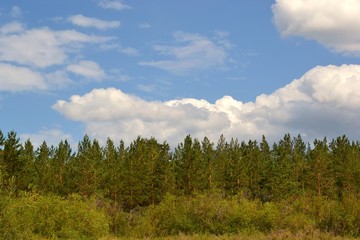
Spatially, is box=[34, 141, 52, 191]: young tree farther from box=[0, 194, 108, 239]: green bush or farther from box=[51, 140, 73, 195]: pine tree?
box=[0, 194, 108, 239]: green bush

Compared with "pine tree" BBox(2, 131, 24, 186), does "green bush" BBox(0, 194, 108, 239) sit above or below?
below

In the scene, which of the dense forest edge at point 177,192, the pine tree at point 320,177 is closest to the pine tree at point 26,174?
the dense forest edge at point 177,192

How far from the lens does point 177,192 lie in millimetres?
81312

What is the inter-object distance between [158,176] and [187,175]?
5531 millimetres

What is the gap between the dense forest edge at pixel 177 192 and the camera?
43094 mm

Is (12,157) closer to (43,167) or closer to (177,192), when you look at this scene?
(43,167)

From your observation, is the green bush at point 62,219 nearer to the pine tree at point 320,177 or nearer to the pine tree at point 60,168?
the pine tree at point 60,168

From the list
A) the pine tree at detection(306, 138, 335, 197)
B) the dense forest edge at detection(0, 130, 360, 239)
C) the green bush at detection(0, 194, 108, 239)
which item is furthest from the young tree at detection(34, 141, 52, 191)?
the pine tree at detection(306, 138, 335, 197)

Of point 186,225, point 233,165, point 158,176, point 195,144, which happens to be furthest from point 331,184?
point 186,225

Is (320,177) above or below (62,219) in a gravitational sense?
above

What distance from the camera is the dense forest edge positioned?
43094mm

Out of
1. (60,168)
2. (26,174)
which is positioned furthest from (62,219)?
(60,168)

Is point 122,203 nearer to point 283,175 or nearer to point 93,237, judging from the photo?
point 283,175

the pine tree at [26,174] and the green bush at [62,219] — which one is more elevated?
the pine tree at [26,174]
